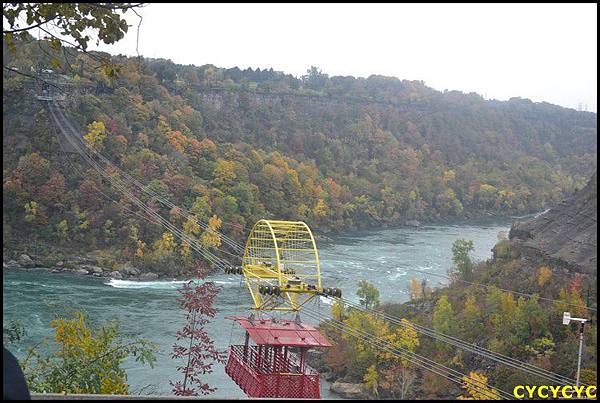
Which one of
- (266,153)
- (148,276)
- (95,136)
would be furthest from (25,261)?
(266,153)

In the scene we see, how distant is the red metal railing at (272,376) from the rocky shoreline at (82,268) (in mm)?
20372

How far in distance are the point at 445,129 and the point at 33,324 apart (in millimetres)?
64579

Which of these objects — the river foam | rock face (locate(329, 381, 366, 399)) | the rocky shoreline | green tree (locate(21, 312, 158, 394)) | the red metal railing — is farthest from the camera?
the rocky shoreline

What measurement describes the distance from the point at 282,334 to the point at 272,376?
0.88m

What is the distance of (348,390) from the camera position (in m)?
18.3

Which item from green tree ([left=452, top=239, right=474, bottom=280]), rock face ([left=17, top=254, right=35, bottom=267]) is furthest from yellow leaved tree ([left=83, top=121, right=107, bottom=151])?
green tree ([left=452, top=239, right=474, bottom=280])

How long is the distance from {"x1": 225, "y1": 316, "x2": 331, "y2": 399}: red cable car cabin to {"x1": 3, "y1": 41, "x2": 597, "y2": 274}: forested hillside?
33.1ft

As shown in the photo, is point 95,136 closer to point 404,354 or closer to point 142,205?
point 142,205

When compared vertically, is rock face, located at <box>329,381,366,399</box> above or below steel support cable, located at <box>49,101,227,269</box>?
below

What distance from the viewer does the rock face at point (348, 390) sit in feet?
59.6

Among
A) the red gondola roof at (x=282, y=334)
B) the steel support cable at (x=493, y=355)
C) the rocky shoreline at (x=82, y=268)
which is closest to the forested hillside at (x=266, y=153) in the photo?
the rocky shoreline at (x=82, y=268)

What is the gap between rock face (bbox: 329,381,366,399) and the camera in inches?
715

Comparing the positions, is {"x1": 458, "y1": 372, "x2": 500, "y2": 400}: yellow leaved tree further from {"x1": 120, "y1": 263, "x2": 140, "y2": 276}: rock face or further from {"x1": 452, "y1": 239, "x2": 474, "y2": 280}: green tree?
{"x1": 120, "y1": 263, "x2": 140, "y2": 276}: rock face

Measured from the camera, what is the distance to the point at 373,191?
193 feet
